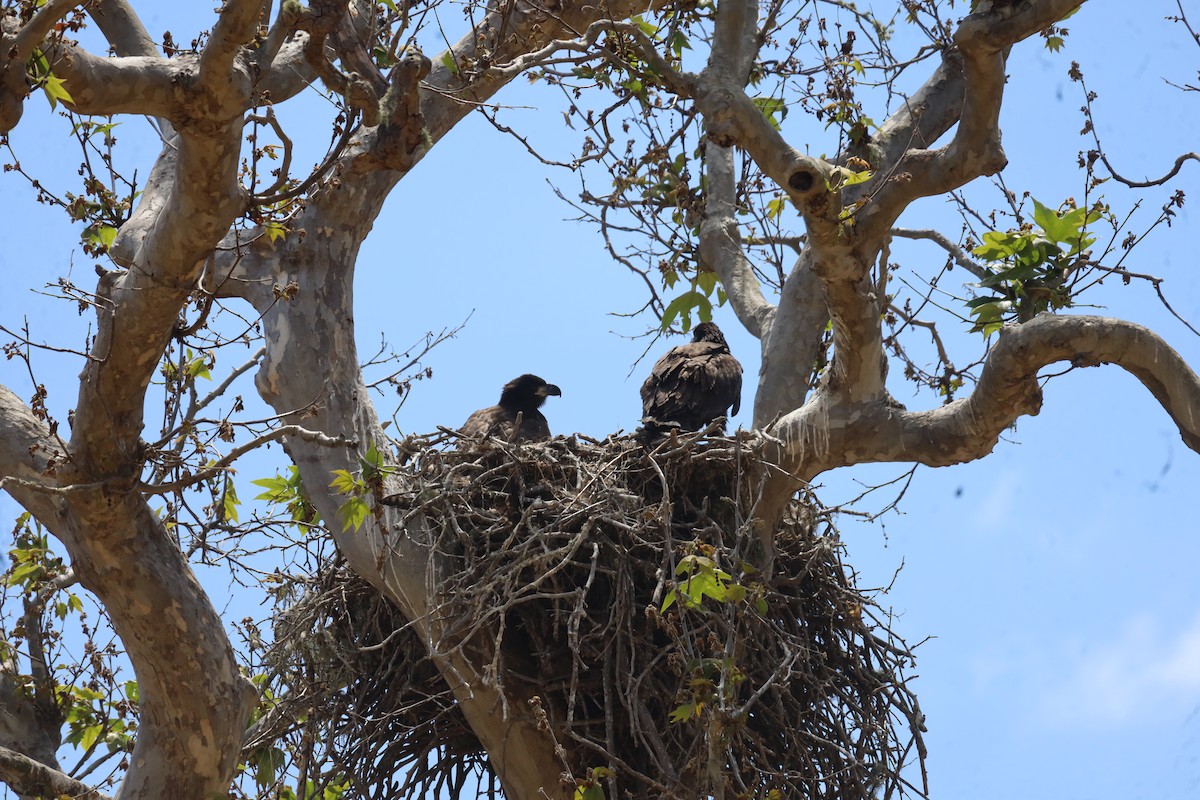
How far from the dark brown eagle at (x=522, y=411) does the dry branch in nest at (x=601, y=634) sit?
163cm

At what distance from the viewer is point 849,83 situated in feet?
21.7

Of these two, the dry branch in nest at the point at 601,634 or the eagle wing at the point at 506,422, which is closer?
the dry branch in nest at the point at 601,634

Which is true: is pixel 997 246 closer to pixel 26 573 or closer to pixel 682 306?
pixel 682 306

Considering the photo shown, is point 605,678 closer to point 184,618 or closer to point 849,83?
point 184,618

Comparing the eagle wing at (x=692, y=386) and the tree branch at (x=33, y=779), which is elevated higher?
the eagle wing at (x=692, y=386)

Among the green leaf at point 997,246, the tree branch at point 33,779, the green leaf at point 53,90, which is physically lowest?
the tree branch at point 33,779

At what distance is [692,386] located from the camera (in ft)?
27.2

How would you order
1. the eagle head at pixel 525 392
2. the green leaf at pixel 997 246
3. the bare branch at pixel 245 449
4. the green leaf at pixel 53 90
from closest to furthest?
the green leaf at pixel 53 90 → the bare branch at pixel 245 449 → the green leaf at pixel 997 246 → the eagle head at pixel 525 392

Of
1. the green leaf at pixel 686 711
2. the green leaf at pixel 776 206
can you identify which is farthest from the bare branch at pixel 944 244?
the green leaf at pixel 686 711

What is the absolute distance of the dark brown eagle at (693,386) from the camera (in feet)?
26.5

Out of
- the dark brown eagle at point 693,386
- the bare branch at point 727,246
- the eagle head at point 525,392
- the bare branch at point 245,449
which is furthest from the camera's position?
the eagle head at point 525,392

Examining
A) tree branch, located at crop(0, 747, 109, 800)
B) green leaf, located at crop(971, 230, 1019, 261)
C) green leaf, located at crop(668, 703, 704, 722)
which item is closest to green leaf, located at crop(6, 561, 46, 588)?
tree branch, located at crop(0, 747, 109, 800)

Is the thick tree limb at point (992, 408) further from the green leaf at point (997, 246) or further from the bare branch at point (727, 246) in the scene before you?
the bare branch at point (727, 246)

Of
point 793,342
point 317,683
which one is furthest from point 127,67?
point 793,342
